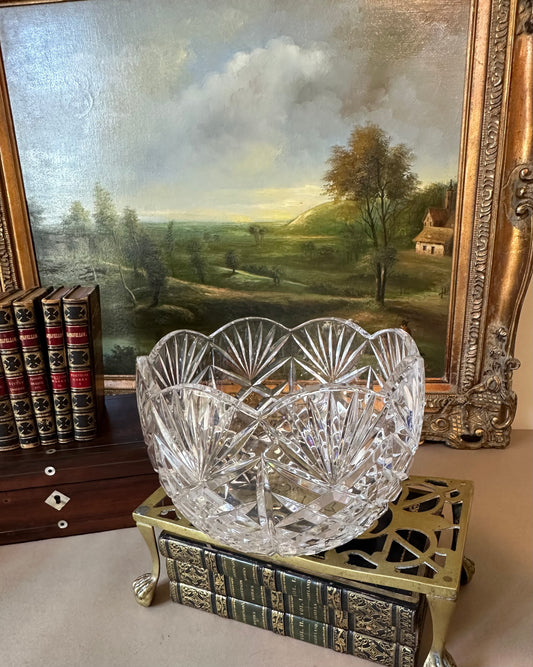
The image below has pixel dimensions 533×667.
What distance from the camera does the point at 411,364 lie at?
1.98 feet

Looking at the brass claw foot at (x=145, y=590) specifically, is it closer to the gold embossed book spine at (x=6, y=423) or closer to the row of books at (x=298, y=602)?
the row of books at (x=298, y=602)

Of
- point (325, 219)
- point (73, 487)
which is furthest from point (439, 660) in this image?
point (325, 219)

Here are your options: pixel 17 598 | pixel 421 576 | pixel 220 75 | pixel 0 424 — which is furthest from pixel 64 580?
pixel 220 75

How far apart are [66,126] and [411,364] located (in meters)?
0.79

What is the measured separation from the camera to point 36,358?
88 cm

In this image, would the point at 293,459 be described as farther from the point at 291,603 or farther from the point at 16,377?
the point at 16,377

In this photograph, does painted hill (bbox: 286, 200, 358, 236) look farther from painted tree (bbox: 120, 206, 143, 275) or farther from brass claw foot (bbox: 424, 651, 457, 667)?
brass claw foot (bbox: 424, 651, 457, 667)

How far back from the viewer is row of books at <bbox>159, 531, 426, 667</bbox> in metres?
0.61

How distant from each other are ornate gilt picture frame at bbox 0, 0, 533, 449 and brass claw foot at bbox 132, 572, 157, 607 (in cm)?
47

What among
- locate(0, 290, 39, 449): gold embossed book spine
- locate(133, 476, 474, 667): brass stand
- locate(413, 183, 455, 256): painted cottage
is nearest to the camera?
locate(133, 476, 474, 667): brass stand

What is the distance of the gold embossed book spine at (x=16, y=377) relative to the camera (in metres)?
0.86

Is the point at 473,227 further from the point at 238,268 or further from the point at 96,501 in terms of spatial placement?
the point at 96,501

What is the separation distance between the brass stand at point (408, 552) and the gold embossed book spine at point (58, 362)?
0.84ft

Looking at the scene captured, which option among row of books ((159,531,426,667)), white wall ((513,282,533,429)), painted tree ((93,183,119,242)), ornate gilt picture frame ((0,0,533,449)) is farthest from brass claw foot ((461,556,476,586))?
painted tree ((93,183,119,242))
